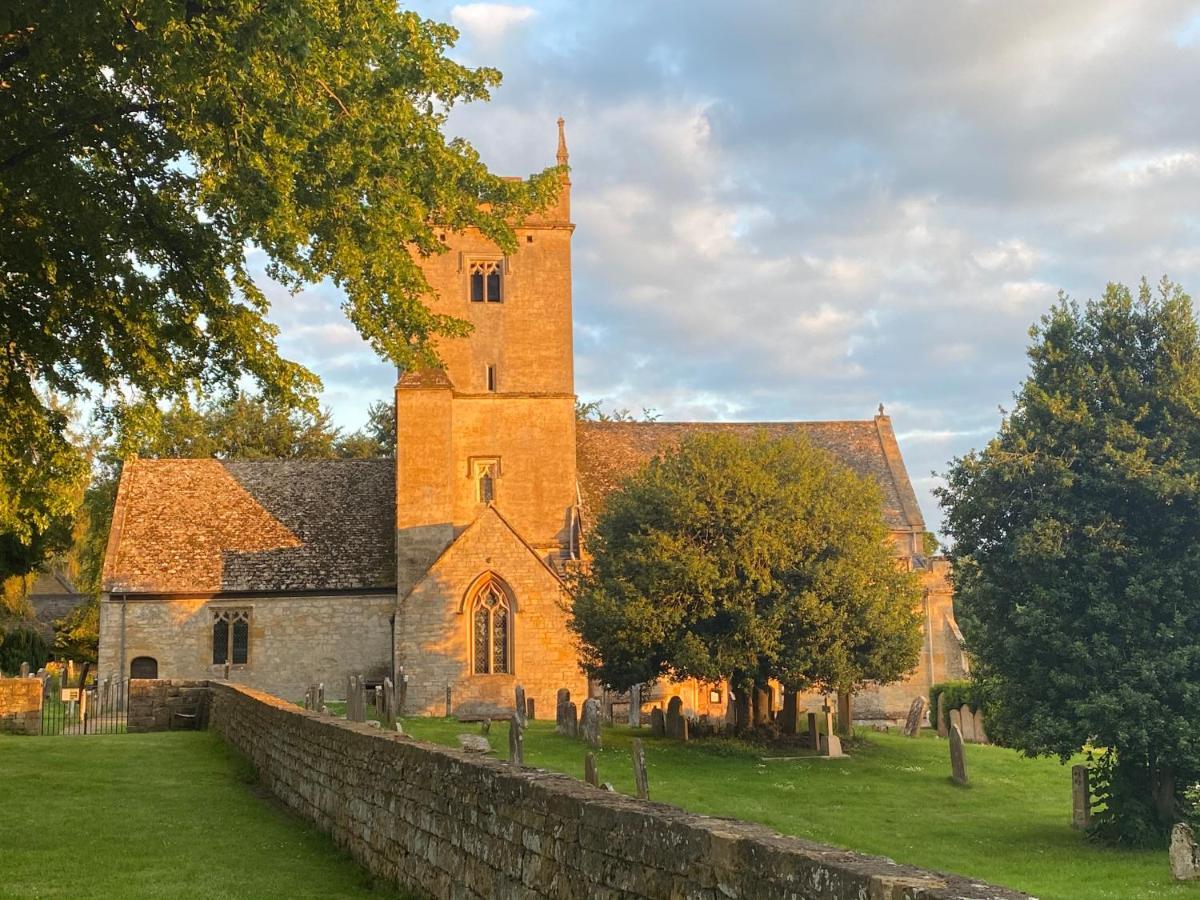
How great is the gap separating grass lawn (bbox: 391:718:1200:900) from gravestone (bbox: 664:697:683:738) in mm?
573

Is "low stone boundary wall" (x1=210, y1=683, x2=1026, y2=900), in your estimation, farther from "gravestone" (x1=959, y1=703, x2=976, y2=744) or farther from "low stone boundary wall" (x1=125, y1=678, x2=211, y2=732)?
"gravestone" (x1=959, y1=703, x2=976, y2=744)

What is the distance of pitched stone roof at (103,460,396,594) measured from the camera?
40125mm

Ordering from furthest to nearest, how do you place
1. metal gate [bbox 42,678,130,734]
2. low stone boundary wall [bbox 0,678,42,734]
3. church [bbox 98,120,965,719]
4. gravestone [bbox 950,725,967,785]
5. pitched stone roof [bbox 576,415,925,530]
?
pitched stone roof [bbox 576,415,925,530], church [bbox 98,120,965,719], metal gate [bbox 42,678,130,734], low stone boundary wall [bbox 0,678,42,734], gravestone [bbox 950,725,967,785]

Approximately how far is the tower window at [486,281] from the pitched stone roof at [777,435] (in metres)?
7.99

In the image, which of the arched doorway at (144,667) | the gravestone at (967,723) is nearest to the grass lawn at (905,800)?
the gravestone at (967,723)

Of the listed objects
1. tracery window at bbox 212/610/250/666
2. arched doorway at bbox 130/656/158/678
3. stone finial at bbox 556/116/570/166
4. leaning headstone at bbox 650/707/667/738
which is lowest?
leaning headstone at bbox 650/707/667/738

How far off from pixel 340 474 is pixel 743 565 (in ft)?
67.7

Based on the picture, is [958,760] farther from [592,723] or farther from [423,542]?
[423,542]

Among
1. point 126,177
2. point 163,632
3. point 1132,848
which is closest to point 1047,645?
point 1132,848

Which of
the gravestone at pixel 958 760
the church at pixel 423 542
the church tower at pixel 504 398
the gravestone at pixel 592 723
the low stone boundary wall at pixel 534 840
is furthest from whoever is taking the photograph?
the church tower at pixel 504 398

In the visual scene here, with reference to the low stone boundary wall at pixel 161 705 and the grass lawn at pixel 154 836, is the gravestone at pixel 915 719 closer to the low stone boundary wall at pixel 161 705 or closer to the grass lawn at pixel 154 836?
the low stone boundary wall at pixel 161 705

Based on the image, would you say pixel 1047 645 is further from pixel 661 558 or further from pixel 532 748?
pixel 532 748

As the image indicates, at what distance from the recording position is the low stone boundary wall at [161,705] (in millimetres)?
30031

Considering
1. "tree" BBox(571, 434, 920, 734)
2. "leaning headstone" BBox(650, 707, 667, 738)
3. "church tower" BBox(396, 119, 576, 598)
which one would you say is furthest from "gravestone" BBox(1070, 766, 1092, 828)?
"church tower" BBox(396, 119, 576, 598)
